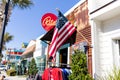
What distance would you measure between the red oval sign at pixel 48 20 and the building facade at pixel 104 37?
3504 mm

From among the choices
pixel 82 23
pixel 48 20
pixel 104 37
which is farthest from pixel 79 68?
pixel 48 20

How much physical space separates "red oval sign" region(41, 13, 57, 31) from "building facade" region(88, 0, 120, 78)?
3.50m

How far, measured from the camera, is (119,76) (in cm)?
577

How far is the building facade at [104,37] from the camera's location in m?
7.26

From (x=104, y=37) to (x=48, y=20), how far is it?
4.28 metres

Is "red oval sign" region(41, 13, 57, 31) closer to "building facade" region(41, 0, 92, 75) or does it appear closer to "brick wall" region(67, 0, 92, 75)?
"building facade" region(41, 0, 92, 75)

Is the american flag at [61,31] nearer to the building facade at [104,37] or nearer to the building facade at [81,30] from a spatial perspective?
the building facade at [81,30]

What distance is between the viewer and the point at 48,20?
11.4 m

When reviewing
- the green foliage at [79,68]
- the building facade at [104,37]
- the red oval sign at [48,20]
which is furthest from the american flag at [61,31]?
the red oval sign at [48,20]

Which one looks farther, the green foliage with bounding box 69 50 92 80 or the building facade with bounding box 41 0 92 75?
the building facade with bounding box 41 0 92 75

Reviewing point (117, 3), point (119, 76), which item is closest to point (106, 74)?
point (119, 76)

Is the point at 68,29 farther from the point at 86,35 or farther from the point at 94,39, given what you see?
the point at 94,39

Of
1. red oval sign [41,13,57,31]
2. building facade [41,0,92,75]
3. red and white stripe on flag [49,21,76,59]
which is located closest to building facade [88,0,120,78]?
building facade [41,0,92,75]

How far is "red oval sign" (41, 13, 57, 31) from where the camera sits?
11.4m
